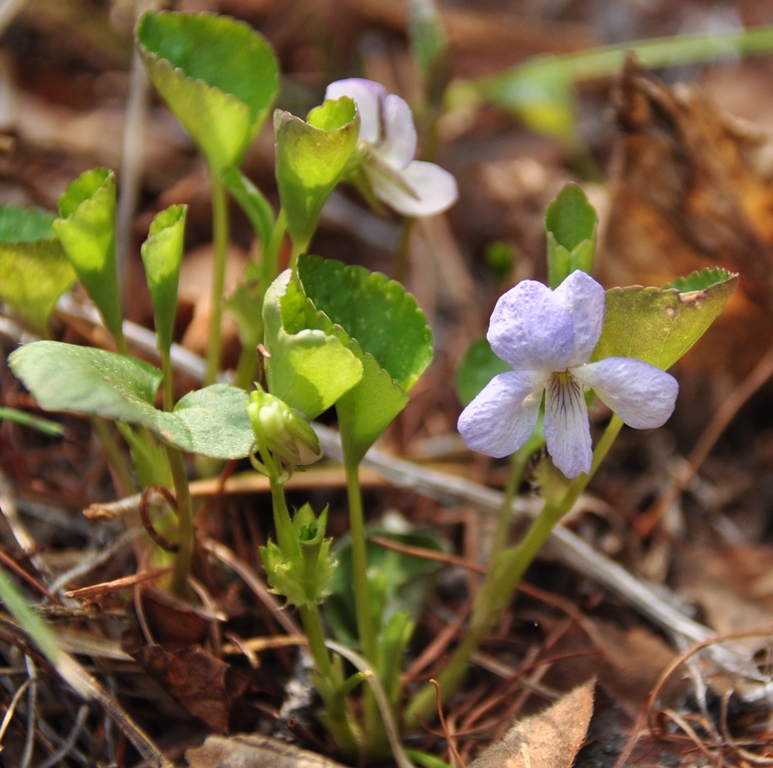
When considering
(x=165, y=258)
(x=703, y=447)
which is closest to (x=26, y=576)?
(x=165, y=258)

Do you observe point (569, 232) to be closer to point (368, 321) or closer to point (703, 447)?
point (368, 321)

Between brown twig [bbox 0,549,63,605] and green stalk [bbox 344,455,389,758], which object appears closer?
green stalk [bbox 344,455,389,758]

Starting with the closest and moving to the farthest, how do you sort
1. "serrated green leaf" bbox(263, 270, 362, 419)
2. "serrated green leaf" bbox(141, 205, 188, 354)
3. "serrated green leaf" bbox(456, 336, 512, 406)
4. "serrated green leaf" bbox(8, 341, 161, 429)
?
"serrated green leaf" bbox(8, 341, 161, 429), "serrated green leaf" bbox(263, 270, 362, 419), "serrated green leaf" bbox(141, 205, 188, 354), "serrated green leaf" bbox(456, 336, 512, 406)

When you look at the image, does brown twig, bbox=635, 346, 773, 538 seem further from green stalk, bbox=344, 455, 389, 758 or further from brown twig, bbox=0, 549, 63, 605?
brown twig, bbox=0, 549, 63, 605

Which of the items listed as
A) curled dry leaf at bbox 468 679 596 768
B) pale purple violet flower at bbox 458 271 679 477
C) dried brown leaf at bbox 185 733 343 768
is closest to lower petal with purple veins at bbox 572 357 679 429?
pale purple violet flower at bbox 458 271 679 477

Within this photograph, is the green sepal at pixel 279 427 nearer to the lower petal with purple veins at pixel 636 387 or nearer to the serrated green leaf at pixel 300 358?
the serrated green leaf at pixel 300 358

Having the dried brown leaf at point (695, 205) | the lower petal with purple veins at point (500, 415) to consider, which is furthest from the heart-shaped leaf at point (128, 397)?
the dried brown leaf at point (695, 205)
